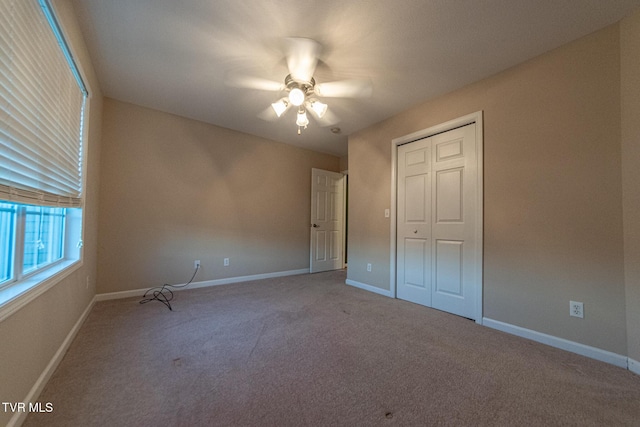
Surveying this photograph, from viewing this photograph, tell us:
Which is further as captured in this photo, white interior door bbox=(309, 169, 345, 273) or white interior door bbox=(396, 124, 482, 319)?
white interior door bbox=(309, 169, 345, 273)

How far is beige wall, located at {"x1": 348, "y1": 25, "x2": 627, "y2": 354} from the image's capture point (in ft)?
5.81

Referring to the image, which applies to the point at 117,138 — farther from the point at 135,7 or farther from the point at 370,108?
the point at 370,108

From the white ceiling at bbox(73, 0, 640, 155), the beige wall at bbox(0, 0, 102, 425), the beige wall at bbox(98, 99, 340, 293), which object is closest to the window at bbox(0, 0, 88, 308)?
the beige wall at bbox(0, 0, 102, 425)

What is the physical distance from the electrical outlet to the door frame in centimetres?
62

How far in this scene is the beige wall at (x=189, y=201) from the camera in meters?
3.04

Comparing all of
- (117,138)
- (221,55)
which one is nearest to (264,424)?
(221,55)

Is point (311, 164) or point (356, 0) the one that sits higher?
point (356, 0)

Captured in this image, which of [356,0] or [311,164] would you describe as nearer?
[356,0]

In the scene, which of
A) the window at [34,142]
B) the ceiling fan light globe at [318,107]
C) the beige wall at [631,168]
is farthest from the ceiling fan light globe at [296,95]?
the beige wall at [631,168]

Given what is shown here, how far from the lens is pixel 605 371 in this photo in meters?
1.63

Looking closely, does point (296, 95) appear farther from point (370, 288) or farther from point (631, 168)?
point (370, 288)

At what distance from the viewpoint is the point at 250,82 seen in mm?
2531

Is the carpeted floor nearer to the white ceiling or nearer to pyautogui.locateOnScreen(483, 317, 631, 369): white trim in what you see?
pyautogui.locateOnScreen(483, 317, 631, 369): white trim

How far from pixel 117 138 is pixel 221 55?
6.33 feet
